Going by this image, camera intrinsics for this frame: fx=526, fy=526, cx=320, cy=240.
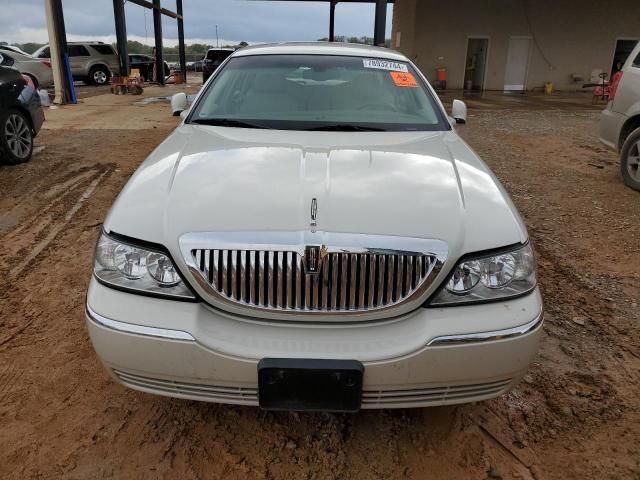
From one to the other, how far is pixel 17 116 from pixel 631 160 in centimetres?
733

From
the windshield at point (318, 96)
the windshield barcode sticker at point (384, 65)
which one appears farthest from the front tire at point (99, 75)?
the windshield barcode sticker at point (384, 65)

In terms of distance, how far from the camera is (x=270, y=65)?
11.3ft

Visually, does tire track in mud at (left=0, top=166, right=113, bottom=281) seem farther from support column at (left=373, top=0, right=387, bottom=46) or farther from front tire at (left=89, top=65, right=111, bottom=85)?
front tire at (left=89, top=65, right=111, bottom=85)

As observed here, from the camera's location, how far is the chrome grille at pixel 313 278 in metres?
1.79

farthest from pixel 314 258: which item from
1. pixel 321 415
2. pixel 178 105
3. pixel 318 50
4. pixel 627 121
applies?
pixel 627 121

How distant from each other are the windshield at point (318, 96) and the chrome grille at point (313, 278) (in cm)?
132

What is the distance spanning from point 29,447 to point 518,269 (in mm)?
2048

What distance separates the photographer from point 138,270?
191cm

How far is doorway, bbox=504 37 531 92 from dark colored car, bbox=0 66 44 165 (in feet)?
60.2

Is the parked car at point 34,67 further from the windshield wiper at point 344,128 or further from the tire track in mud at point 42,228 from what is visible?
the windshield wiper at point 344,128

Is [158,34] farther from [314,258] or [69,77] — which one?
[314,258]

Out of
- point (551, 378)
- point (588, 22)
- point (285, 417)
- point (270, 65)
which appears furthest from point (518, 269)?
point (588, 22)

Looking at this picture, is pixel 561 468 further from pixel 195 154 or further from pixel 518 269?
pixel 195 154

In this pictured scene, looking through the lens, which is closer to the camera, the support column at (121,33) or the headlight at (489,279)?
the headlight at (489,279)
